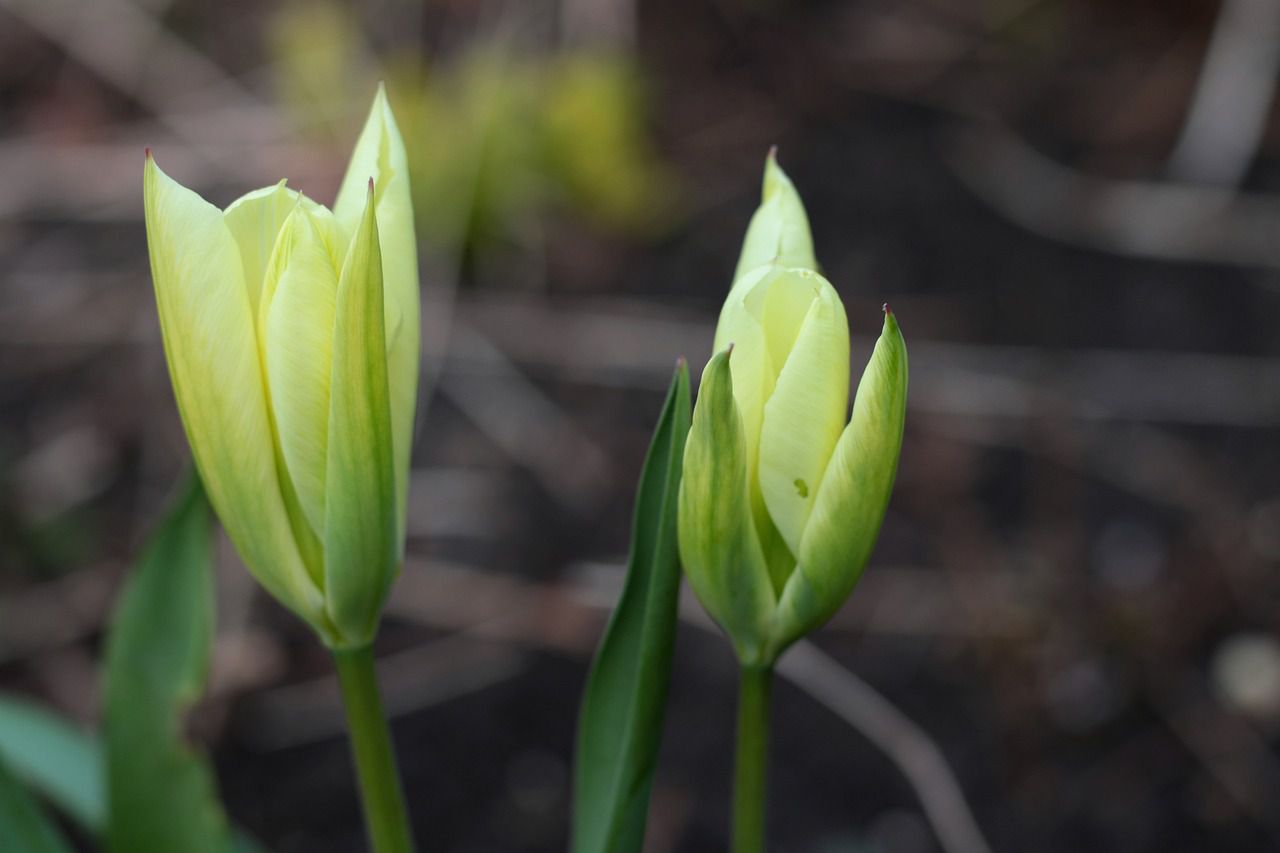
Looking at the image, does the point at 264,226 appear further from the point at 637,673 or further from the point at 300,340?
the point at 637,673

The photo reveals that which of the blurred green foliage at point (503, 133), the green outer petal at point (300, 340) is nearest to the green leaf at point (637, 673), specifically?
the green outer petal at point (300, 340)

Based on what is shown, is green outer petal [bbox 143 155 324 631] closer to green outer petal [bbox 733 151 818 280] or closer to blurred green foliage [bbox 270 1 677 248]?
green outer petal [bbox 733 151 818 280]

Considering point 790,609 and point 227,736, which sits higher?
point 790,609

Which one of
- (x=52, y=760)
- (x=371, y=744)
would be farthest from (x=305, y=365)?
(x=52, y=760)

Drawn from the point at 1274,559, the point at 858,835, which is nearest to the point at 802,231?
the point at 858,835

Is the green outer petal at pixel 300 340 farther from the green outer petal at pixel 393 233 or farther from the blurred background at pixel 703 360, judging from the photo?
the blurred background at pixel 703 360

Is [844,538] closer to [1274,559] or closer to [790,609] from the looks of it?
[790,609]
